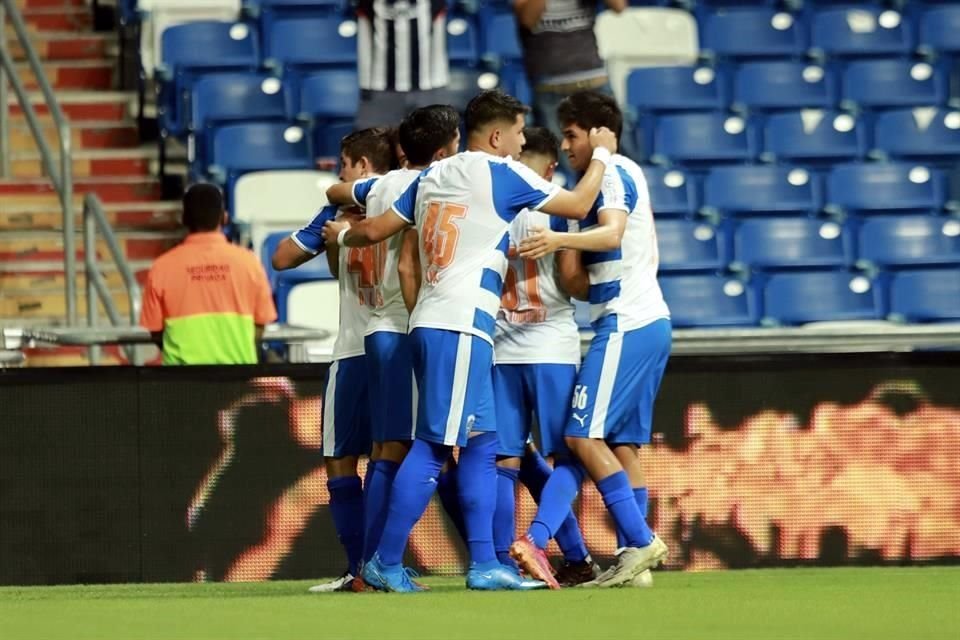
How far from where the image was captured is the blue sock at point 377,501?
714 centimetres

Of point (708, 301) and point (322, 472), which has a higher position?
point (708, 301)

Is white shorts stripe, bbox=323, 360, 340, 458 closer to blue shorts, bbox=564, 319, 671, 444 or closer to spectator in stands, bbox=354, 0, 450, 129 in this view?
blue shorts, bbox=564, 319, 671, 444

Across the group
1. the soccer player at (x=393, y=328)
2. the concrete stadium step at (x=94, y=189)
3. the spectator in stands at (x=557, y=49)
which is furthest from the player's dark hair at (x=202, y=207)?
the concrete stadium step at (x=94, y=189)

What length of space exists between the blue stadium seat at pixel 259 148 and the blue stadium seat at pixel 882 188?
3198mm

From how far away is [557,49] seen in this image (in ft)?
36.0

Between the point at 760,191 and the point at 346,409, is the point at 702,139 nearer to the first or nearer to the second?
the point at 760,191

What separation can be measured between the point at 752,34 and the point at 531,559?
682 centimetres

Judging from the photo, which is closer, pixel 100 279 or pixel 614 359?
pixel 614 359

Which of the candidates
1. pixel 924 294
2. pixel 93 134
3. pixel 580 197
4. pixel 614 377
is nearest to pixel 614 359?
pixel 614 377

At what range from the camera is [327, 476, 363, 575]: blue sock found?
7.43 m

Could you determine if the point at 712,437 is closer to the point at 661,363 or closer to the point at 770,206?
the point at 661,363

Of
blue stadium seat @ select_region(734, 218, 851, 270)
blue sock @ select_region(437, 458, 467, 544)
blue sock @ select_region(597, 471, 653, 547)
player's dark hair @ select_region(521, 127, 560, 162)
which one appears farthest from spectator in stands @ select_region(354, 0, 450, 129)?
blue sock @ select_region(597, 471, 653, 547)

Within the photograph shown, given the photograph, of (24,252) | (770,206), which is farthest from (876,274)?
(24,252)

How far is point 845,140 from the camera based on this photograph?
12.4 m
